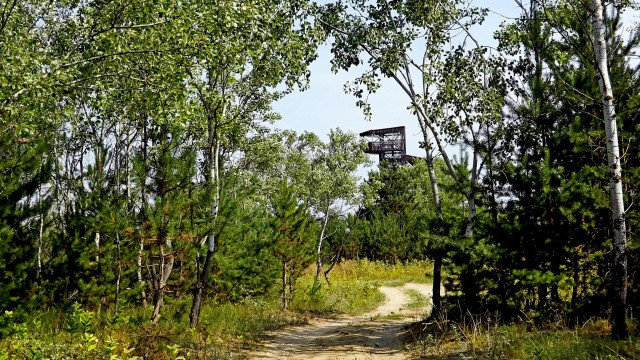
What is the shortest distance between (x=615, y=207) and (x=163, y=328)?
7.46 metres

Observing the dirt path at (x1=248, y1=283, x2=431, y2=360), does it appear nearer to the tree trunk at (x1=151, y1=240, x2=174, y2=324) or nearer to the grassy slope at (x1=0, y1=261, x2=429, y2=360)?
the grassy slope at (x1=0, y1=261, x2=429, y2=360)

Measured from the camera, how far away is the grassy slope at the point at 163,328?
252 inches

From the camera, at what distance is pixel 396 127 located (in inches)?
1859

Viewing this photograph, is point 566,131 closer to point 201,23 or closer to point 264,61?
point 264,61

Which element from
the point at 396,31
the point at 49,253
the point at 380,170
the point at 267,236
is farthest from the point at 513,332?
the point at 380,170

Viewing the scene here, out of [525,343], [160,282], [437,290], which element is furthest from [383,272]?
[160,282]

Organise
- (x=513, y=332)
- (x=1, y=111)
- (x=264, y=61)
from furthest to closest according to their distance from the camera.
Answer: (x=264, y=61), (x=513, y=332), (x=1, y=111)

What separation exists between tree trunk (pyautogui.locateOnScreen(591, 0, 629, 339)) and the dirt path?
3.67 m

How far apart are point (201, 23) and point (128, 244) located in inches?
240

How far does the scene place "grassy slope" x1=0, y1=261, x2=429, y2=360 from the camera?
6391 mm

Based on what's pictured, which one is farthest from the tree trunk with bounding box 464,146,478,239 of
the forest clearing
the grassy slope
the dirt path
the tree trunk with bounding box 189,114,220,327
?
the tree trunk with bounding box 189,114,220,327

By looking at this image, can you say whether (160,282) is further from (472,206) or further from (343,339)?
(472,206)

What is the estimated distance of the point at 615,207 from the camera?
6.66 metres

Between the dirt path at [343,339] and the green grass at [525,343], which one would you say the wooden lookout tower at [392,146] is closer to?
the dirt path at [343,339]
